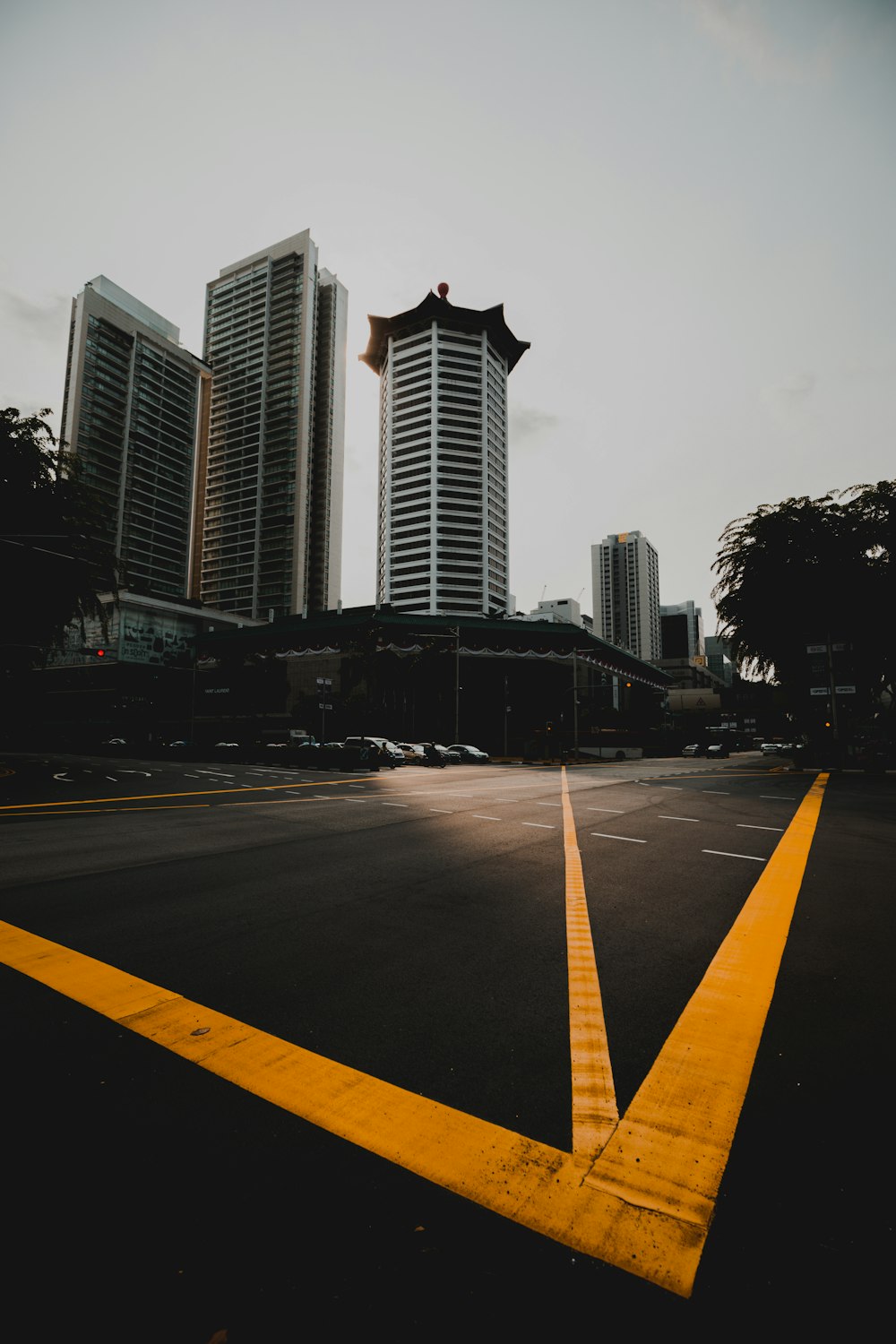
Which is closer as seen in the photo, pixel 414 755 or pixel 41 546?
pixel 41 546

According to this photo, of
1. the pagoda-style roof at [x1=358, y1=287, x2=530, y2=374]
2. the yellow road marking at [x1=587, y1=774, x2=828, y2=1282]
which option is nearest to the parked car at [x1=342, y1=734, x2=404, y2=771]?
the yellow road marking at [x1=587, y1=774, x2=828, y2=1282]

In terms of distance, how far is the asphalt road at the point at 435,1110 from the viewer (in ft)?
4.94

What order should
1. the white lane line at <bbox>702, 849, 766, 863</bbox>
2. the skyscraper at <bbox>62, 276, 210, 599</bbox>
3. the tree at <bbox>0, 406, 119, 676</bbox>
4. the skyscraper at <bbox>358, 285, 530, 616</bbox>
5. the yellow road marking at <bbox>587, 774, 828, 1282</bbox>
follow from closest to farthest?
the yellow road marking at <bbox>587, 774, 828, 1282</bbox>
the white lane line at <bbox>702, 849, 766, 863</bbox>
the tree at <bbox>0, 406, 119, 676</bbox>
the skyscraper at <bbox>62, 276, 210, 599</bbox>
the skyscraper at <bbox>358, 285, 530, 616</bbox>

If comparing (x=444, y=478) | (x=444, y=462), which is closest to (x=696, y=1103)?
(x=444, y=478)

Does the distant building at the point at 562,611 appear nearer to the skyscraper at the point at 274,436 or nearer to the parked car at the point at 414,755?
the skyscraper at the point at 274,436

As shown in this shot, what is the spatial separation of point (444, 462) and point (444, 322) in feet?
131

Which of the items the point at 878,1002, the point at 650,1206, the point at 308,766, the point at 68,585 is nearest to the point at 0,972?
the point at 650,1206

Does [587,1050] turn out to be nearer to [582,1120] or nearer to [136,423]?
[582,1120]

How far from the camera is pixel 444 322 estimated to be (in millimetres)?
149125

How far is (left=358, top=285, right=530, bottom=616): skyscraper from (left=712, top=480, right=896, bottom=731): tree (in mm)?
100516

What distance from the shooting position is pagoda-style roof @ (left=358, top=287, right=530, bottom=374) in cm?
14800

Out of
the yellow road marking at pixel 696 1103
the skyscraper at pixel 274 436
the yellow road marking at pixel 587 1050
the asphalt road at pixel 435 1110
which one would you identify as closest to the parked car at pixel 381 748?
the asphalt road at pixel 435 1110

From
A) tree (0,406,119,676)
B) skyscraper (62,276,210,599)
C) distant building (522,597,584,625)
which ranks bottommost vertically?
tree (0,406,119,676)

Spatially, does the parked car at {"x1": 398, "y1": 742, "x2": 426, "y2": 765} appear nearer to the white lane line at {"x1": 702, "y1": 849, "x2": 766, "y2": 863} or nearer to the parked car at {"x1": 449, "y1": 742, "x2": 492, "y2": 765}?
the parked car at {"x1": 449, "y1": 742, "x2": 492, "y2": 765}
